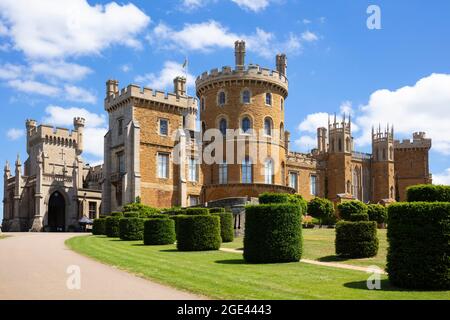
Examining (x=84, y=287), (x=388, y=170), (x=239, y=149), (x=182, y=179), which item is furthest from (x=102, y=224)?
(x=388, y=170)

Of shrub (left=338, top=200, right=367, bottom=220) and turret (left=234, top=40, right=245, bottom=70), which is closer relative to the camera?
shrub (left=338, top=200, right=367, bottom=220)

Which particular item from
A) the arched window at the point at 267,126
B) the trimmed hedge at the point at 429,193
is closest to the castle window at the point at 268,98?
the arched window at the point at 267,126

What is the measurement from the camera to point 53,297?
9.73 meters

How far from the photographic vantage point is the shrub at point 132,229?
90.5 ft

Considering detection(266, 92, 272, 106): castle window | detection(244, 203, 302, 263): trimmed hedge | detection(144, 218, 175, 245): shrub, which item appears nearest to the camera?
detection(244, 203, 302, 263): trimmed hedge

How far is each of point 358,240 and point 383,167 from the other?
167ft

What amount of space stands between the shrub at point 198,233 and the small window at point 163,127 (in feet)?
83.6

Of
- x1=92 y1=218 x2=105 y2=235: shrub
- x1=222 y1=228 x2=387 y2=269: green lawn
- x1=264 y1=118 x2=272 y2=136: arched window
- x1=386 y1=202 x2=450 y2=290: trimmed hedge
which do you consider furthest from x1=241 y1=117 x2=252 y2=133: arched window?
x1=386 y1=202 x2=450 y2=290: trimmed hedge

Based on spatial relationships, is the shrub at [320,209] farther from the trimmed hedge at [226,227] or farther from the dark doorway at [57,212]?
the dark doorway at [57,212]

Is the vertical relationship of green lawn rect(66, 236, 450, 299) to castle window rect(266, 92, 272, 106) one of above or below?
below

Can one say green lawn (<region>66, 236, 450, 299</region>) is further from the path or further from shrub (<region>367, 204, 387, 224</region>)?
shrub (<region>367, 204, 387, 224</region>)

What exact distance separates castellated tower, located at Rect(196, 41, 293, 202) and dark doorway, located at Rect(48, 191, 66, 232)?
1728cm

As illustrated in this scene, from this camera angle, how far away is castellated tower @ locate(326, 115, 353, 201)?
5991cm

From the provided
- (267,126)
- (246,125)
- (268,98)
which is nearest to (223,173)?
(246,125)
